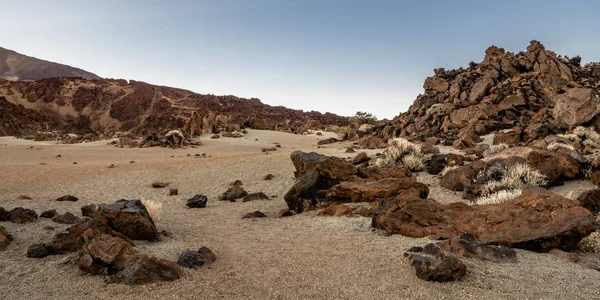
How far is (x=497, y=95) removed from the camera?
25906 millimetres

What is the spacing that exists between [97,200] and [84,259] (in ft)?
27.5

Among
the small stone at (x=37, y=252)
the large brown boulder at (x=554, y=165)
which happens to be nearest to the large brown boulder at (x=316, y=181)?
the large brown boulder at (x=554, y=165)

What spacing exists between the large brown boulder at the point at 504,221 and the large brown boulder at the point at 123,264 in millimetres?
4212

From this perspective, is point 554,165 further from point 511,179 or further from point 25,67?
point 25,67

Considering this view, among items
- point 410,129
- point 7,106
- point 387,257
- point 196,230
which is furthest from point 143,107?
point 387,257

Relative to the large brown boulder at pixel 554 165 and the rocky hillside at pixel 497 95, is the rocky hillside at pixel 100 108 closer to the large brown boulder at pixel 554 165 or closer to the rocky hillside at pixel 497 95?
the rocky hillside at pixel 497 95

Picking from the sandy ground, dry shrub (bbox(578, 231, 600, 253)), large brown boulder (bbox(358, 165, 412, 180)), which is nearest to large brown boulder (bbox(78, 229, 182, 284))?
the sandy ground

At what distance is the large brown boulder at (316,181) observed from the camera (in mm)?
10688

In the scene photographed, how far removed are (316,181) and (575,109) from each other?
1548 centimetres

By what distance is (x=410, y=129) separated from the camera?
28156 mm

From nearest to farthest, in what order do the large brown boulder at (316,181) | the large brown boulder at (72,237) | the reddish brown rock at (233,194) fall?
the large brown boulder at (72,237)
the large brown boulder at (316,181)
the reddish brown rock at (233,194)

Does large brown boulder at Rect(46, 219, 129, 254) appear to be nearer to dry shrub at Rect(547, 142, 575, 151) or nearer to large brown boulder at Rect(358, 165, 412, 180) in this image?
large brown boulder at Rect(358, 165, 412, 180)

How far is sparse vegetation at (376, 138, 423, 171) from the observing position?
14.1 m

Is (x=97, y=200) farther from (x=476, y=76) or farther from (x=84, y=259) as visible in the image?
(x=476, y=76)
